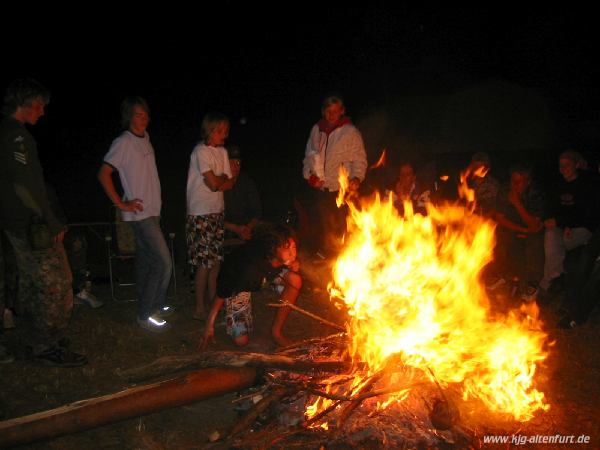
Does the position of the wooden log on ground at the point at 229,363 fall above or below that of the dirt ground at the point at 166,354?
above

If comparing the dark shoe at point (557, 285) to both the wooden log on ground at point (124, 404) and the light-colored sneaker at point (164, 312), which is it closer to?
the wooden log on ground at point (124, 404)

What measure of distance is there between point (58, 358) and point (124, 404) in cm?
143

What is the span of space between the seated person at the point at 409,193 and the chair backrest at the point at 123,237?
12.1ft

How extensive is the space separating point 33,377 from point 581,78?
11.2m

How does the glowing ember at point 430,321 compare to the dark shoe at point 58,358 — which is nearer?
the glowing ember at point 430,321

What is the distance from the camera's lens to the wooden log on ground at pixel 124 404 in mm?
3359

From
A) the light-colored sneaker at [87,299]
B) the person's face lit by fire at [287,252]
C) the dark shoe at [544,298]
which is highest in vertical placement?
the person's face lit by fire at [287,252]

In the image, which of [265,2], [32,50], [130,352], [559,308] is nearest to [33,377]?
[130,352]

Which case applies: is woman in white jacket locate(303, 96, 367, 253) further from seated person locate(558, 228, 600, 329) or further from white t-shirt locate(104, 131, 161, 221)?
seated person locate(558, 228, 600, 329)

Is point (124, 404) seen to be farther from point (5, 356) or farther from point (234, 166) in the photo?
point (234, 166)

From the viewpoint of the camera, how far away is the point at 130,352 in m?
5.05

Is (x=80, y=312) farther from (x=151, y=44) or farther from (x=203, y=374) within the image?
(x=151, y=44)

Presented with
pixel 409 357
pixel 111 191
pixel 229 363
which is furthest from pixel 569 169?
pixel 111 191

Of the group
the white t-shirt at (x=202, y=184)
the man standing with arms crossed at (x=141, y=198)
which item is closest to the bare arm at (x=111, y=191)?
the man standing with arms crossed at (x=141, y=198)
